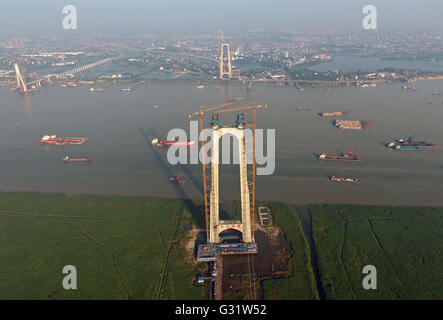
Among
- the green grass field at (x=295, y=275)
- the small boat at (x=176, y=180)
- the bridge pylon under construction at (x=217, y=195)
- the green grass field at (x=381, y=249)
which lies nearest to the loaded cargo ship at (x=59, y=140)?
the small boat at (x=176, y=180)

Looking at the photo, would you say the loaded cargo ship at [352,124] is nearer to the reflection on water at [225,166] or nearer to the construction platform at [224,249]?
the reflection on water at [225,166]

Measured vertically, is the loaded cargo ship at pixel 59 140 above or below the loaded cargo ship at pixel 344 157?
above

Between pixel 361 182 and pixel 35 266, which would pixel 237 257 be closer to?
pixel 35 266

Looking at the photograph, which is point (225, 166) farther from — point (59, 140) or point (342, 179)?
point (59, 140)

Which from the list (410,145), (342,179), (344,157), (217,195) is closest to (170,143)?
(217,195)

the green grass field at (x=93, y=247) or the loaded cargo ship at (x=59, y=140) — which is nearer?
the green grass field at (x=93, y=247)

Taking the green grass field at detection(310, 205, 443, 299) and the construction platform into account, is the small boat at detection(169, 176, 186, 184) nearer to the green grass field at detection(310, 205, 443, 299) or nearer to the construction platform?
the construction platform
